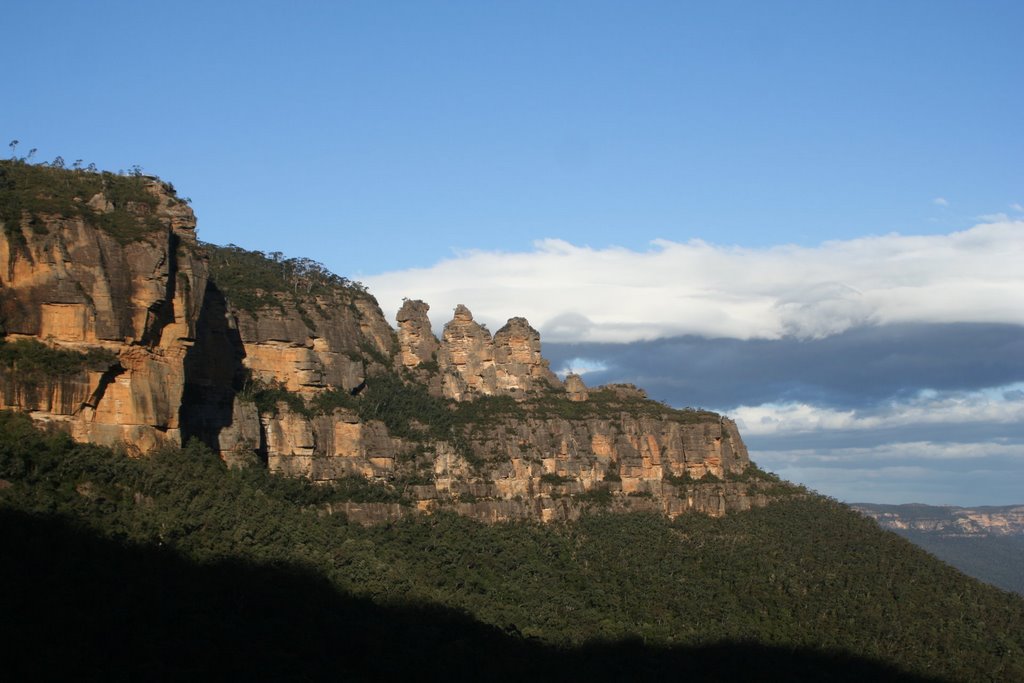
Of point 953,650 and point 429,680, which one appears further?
point 953,650

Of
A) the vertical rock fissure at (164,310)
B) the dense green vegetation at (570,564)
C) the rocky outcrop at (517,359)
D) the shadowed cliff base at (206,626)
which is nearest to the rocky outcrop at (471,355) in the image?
the rocky outcrop at (517,359)

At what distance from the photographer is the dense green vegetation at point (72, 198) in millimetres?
69938

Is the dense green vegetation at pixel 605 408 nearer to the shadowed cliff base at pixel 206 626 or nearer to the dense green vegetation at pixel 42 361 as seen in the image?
the shadowed cliff base at pixel 206 626

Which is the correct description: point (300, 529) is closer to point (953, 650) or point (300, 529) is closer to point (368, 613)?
point (368, 613)

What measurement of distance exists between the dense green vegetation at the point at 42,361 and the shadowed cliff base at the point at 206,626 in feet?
35.6

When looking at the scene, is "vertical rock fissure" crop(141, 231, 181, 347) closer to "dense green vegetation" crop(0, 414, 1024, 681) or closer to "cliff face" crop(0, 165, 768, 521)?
"cliff face" crop(0, 165, 768, 521)

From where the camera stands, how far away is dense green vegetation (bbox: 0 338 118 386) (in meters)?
66.7

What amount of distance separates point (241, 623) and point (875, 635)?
168 feet

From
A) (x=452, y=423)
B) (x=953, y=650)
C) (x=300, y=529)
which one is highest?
(x=452, y=423)

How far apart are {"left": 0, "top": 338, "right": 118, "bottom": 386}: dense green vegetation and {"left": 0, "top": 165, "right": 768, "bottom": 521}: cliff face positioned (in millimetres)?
118

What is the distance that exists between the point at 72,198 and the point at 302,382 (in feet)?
104

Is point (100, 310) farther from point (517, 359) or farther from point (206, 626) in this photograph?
point (517, 359)

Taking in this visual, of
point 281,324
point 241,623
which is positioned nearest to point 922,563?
point 281,324

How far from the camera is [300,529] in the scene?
262 ft
